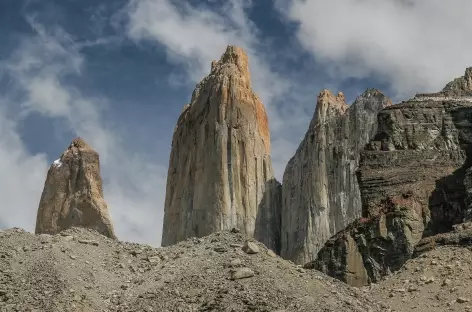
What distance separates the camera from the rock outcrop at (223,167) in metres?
59.8

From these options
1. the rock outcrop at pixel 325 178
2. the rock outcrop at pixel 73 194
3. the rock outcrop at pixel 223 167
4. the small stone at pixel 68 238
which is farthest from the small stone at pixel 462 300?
the rock outcrop at pixel 223 167

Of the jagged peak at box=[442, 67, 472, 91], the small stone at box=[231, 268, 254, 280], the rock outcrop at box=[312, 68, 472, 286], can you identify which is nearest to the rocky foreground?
the small stone at box=[231, 268, 254, 280]

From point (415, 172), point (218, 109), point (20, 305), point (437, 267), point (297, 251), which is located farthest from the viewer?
point (218, 109)

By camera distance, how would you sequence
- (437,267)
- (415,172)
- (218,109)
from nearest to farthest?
(437,267), (415,172), (218,109)

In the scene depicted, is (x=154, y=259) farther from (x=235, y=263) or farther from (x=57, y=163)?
(x=57, y=163)

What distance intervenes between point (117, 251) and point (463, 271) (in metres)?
8.09

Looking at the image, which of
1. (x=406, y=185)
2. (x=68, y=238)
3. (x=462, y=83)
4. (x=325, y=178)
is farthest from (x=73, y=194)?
(x=68, y=238)

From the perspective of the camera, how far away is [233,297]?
59.0 feet

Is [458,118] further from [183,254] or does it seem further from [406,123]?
[183,254]

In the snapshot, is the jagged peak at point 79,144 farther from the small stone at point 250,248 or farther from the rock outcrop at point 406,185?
the small stone at point 250,248

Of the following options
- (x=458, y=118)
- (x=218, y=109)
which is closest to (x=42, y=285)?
(x=458, y=118)

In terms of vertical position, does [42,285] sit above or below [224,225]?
below

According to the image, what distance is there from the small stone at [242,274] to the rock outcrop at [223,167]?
38.7 m

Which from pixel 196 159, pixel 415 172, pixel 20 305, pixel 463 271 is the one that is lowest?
pixel 20 305
